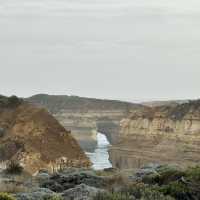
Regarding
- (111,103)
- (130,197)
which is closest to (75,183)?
(130,197)

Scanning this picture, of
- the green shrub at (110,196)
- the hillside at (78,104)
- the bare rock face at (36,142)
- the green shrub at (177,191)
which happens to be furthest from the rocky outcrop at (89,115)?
the green shrub at (110,196)

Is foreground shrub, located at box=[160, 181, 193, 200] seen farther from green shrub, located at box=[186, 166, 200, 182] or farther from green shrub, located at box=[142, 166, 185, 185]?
green shrub, located at box=[142, 166, 185, 185]

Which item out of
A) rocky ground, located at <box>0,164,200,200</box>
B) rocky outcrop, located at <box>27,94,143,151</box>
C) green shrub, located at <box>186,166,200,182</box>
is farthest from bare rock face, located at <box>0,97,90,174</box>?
rocky outcrop, located at <box>27,94,143,151</box>

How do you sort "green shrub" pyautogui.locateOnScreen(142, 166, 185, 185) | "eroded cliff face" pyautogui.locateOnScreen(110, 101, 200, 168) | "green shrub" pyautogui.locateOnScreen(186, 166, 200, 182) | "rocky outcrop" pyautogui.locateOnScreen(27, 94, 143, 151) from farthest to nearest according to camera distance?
1. "rocky outcrop" pyautogui.locateOnScreen(27, 94, 143, 151)
2. "eroded cliff face" pyautogui.locateOnScreen(110, 101, 200, 168)
3. "green shrub" pyautogui.locateOnScreen(142, 166, 185, 185)
4. "green shrub" pyautogui.locateOnScreen(186, 166, 200, 182)

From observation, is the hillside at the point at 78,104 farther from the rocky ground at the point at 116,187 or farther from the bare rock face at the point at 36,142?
the rocky ground at the point at 116,187

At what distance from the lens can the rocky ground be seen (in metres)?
11.4

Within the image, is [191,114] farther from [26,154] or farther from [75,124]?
[75,124]

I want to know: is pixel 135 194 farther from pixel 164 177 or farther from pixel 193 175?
pixel 164 177

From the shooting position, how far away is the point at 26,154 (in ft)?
137

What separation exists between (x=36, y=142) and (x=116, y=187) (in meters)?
32.1

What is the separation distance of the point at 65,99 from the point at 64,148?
5188 inches

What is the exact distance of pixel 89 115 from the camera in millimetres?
160625

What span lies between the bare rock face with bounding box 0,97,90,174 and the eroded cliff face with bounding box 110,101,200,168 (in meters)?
31.8

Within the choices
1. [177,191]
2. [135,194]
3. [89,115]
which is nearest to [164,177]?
[177,191]
